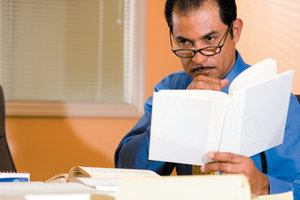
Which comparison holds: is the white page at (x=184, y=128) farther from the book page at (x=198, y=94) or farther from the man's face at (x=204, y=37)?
the man's face at (x=204, y=37)

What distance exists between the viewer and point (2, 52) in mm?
2941

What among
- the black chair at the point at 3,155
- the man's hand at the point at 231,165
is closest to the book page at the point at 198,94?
the man's hand at the point at 231,165

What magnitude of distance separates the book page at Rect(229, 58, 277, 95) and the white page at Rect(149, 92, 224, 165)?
0.26ft

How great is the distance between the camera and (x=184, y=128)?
0.72m

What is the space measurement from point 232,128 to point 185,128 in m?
0.08

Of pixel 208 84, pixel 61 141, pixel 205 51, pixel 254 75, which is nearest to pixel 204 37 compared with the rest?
pixel 205 51

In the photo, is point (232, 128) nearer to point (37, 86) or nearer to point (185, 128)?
point (185, 128)

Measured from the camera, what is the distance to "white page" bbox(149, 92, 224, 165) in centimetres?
69

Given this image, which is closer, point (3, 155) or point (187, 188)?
point (187, 188)

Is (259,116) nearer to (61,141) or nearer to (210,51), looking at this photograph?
(210,51)

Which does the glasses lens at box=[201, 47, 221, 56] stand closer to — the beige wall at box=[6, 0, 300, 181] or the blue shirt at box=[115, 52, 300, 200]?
the blue shirt at box=[115, 52, 300, 200]

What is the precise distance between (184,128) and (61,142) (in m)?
2.29

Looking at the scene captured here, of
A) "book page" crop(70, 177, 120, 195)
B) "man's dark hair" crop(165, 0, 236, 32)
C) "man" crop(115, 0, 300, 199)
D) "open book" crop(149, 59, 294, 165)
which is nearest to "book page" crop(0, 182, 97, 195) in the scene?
"book page" crop(70, 177, 120, 195)

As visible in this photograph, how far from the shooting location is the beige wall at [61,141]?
284 cm
